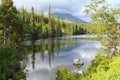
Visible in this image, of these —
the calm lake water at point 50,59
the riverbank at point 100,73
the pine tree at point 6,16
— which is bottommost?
the calm lake water at point 50,59

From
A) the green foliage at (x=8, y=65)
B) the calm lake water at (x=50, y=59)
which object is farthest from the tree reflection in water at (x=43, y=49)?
the green foliage at (x=8, y=65)

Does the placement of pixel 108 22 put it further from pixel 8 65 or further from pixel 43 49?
pixel 43 49

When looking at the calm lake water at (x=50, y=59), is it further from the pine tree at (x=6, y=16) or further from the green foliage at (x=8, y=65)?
the pine tree at (x=6, y=16)

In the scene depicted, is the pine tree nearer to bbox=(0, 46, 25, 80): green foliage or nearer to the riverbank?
bbox=(0, 46, 25, 80): green foliage

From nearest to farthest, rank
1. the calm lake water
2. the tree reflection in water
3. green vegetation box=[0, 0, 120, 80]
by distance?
green vegetation box=[0, 0, 120, 80] < the calm lake water < the tree reflection in water

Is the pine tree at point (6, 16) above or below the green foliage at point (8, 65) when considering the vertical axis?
above

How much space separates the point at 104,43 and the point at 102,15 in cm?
341

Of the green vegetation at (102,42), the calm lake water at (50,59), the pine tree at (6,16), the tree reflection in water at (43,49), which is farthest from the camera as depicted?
the tree reflection in water at (43,49)

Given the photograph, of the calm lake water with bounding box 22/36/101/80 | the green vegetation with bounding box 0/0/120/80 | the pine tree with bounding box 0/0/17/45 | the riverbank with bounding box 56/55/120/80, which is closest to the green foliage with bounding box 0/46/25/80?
the green vegetation with bounding box 0/0/120/80

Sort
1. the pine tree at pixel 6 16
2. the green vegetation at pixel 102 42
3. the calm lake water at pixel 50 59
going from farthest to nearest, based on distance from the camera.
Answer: the calm lake water at pixel 50 59
the pine tree at pixel 6 16
the green vegetation at pixel 102 42

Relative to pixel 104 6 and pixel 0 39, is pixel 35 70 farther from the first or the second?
pixel 104 6

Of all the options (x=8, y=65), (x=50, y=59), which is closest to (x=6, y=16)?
(x=8, y=65)

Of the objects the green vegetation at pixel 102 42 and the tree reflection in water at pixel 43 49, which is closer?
the green vegetation at pixel 102 42

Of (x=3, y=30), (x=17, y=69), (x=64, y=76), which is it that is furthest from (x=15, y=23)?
(x=64, y=76)
